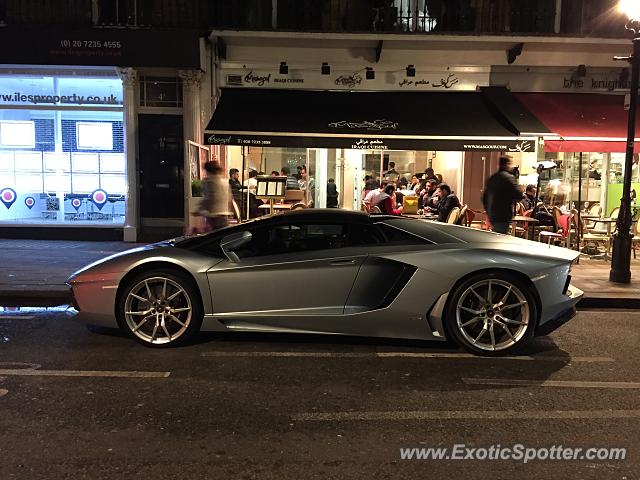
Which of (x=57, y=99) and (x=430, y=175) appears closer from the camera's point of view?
(x=57, y=99)

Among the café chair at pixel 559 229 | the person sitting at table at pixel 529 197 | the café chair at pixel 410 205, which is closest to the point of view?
the café chair at pixel 559 229

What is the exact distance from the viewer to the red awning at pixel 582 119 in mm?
11219

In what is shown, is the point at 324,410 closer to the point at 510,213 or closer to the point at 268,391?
the point at 268,391

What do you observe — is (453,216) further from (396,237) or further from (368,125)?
(396,237)

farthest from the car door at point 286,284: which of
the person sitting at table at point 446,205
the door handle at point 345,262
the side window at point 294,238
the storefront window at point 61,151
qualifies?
the storefront window at point 61,151

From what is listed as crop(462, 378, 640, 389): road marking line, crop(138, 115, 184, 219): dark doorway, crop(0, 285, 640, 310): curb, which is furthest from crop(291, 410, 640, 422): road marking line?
crop(138, 115, 184, 219): dark doorway

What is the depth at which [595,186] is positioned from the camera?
14195 mm

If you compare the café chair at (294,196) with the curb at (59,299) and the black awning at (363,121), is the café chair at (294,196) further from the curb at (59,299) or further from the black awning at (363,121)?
the curb at (59,299)

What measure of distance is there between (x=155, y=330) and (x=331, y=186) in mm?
9594

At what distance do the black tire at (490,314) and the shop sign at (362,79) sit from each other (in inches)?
344

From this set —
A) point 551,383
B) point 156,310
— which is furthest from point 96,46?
point 551,383

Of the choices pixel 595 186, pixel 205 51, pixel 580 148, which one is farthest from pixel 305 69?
pixel 595 186

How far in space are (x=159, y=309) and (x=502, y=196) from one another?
5.54 metres

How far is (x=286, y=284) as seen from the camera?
17.0 ft
